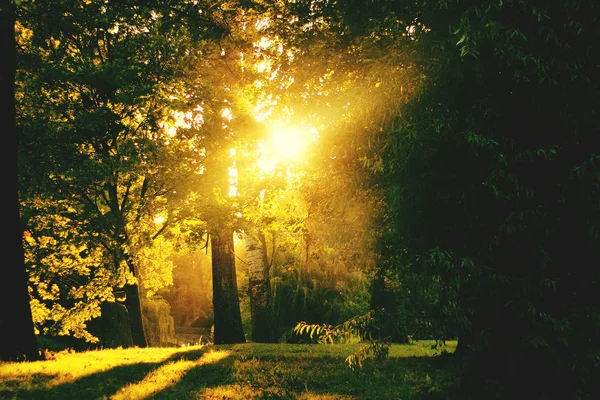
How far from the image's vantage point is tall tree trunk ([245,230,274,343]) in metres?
17.0

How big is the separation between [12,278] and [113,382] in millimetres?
3684

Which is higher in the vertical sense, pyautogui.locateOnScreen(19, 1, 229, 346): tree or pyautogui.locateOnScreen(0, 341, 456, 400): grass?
pyautogui.locateOnScreen(19, 1, 229, 346): tree

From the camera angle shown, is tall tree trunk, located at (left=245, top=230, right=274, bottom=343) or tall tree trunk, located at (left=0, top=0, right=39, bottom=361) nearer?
tall tree trunk, located at (left=0, top=0, right=39, bottom=361)

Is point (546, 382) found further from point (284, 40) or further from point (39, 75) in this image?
point (39, 75)

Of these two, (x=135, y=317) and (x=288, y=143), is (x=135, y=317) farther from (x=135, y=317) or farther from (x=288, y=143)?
(x=288, y=143)

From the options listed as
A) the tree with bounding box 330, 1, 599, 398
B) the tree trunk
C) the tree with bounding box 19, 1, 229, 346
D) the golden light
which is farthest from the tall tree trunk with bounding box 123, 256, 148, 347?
the tree with bounding box 330, 1, 599, 398

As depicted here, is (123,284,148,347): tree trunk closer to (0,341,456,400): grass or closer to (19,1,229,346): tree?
(19,1,229,346): tree

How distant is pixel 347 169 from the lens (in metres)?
7.63

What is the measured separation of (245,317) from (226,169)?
13.8 m

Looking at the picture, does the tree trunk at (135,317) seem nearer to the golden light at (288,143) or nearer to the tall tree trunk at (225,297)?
the tall tree trunk at (225,297)

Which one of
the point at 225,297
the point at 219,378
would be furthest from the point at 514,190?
the point at 225,297

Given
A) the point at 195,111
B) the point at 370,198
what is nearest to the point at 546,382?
the point at 370,198

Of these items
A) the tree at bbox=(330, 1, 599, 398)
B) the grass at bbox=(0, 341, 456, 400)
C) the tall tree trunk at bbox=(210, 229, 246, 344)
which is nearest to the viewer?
the tree at bbox=(330, 1, 599, 398)

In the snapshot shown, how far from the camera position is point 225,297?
52.3ft
